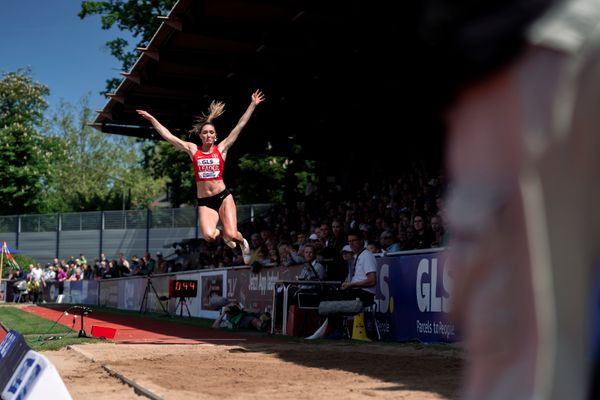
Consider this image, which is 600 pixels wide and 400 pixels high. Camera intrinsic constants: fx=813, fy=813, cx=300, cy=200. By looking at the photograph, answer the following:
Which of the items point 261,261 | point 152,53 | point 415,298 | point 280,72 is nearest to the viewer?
point 415,298

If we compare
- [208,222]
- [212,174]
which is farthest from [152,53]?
[208,222]

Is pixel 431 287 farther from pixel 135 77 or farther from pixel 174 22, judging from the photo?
pixel 135 77

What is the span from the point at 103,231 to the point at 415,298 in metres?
37.7

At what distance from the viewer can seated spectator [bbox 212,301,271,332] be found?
57.3 ft

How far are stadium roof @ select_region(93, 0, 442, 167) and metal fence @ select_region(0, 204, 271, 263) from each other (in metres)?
12.2

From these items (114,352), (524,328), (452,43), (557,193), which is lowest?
(114,352)

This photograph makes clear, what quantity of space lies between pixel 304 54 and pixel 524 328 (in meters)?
19.7

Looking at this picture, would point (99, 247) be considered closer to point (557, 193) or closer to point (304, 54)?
point (304, 54)

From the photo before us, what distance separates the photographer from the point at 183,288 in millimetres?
23109

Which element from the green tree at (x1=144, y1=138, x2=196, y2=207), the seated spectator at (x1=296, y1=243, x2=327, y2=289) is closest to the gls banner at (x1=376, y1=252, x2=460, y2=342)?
the seated spectator at (x1=296, y1=243, x2=327, y2=289)

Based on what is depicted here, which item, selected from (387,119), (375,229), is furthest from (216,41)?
(387,119)

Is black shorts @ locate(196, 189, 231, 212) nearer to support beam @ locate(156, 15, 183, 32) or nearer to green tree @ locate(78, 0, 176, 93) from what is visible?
support beam @ locate(156, 15, 183, 32)

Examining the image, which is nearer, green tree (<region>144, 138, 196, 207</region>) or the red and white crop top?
the red and white crop top

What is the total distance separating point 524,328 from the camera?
1751 millimetres
